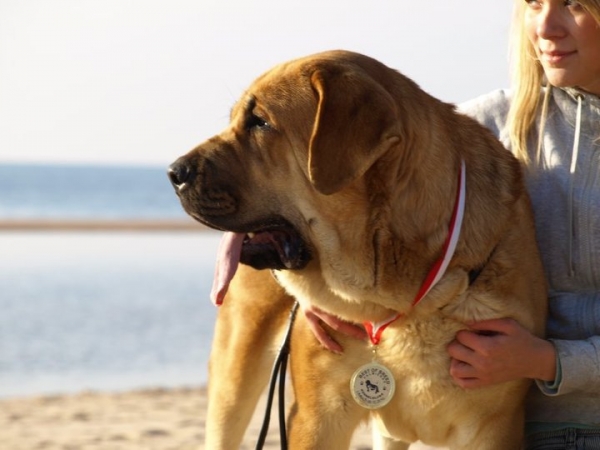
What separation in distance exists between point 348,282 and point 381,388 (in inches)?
13.7

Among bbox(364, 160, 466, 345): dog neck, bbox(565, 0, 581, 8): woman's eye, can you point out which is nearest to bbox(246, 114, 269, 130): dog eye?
bbox(364, 160, 466, 345): dog neck

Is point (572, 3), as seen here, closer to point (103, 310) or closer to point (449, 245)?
point (449, 245)

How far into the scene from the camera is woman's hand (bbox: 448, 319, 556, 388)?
3.30 m

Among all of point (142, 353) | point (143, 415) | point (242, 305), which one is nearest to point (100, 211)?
point (142, 353)

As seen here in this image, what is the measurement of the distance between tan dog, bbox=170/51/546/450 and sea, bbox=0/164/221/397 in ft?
15.6

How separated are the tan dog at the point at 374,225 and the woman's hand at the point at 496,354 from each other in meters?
0.03

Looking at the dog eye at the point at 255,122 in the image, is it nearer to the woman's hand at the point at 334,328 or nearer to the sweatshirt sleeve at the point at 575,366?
the woman's hand at the point at 334,328

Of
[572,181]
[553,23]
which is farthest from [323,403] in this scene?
[553,23]

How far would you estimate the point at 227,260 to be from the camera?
3.44 meters

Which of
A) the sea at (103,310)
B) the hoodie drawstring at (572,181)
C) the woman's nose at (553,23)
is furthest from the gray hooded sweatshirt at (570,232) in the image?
the sea at (103,310)

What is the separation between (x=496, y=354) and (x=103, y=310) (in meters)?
8.78

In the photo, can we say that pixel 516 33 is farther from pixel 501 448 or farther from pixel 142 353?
pixel 142 353

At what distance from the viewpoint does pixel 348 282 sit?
335cm

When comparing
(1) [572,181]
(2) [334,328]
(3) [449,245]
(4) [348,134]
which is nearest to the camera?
(4) [348,134]
